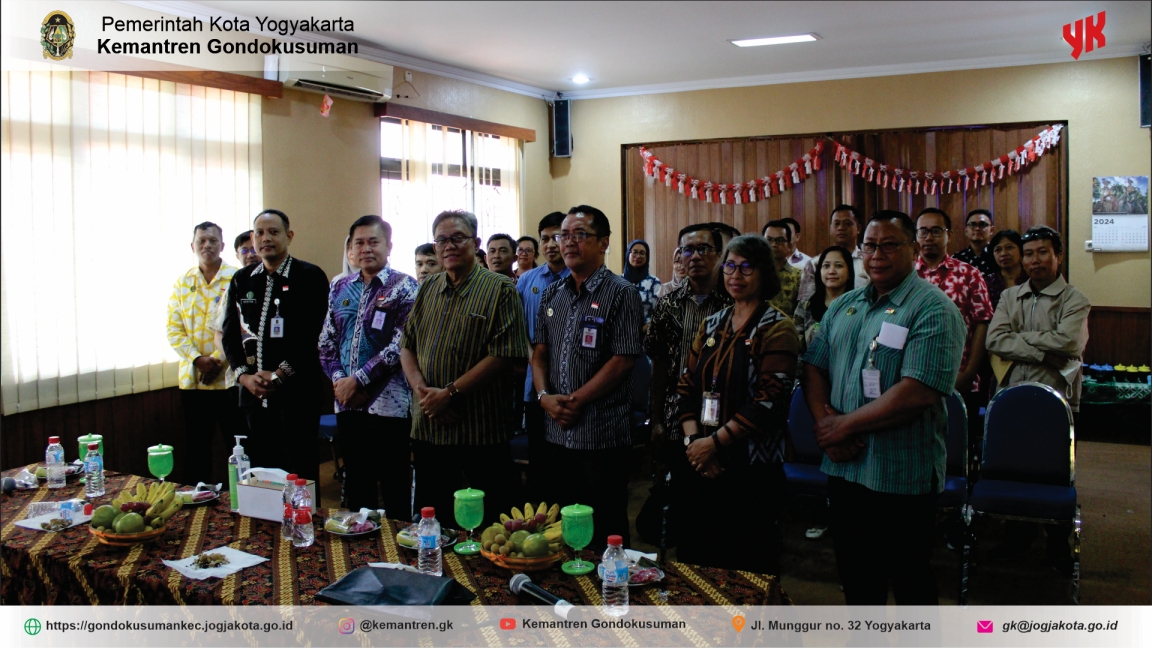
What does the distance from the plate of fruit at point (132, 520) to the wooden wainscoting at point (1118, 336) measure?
651 centimetres

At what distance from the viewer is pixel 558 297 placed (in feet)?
9.95

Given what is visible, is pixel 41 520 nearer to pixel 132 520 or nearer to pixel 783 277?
pixel 132 520

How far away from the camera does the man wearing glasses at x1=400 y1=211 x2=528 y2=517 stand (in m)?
2.96

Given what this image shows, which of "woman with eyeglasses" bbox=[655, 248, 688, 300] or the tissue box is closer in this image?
the tissue box

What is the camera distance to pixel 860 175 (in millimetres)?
7098

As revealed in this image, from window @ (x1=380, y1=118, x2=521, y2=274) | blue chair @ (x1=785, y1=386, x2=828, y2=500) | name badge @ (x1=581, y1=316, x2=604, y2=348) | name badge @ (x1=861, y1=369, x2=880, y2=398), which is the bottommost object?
blue chair @ (x1=785, y1=386, x2=828, y2=500)

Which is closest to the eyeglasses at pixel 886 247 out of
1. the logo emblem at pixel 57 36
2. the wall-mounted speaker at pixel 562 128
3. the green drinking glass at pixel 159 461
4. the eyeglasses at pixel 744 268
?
the eyeglasses at pixel 744 268

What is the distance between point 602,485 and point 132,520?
4.68 feet

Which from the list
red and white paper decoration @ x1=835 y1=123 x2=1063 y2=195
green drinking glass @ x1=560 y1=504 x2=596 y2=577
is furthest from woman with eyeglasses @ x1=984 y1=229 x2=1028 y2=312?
green drinking glass @ x1=560 y1=504 x2=596 y2=577

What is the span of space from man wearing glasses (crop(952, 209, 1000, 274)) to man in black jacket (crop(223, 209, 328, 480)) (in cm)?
380

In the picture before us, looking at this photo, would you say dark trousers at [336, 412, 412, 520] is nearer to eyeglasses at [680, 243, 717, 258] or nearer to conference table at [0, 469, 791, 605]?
conference table at [0, 469, 791, 605]

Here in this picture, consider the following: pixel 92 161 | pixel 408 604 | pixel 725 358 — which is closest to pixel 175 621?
pixel 408 604

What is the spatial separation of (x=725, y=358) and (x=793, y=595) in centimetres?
124

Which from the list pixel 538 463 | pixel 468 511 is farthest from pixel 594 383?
pixel 468 511
